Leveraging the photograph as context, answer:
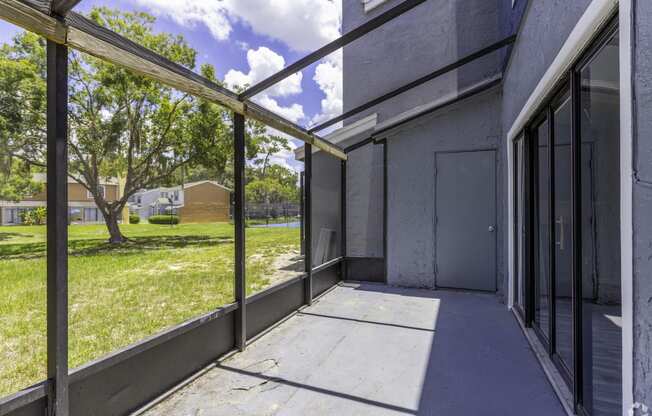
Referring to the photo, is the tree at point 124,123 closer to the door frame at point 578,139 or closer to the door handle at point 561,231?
the door frame at point 578,139

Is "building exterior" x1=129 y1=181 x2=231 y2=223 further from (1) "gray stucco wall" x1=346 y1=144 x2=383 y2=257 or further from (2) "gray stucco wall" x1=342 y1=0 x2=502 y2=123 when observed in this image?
(2) "gray stucco wall" x1=342 y1=0 x2=502 y2=123

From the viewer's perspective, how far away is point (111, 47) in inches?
76.4

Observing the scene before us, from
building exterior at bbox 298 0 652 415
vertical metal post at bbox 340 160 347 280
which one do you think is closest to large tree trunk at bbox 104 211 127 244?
building exterior at bbox 298 0 652 415

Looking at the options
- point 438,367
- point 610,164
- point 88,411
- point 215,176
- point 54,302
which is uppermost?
point 215,176

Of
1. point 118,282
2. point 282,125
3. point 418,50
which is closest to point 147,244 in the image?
point 118,282

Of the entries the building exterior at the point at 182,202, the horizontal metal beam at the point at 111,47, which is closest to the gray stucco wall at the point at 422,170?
the building exterior at the point at 182,202

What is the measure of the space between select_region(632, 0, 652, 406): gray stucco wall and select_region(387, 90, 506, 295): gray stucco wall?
4.15 m

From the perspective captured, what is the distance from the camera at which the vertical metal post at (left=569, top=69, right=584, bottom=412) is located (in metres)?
1.95

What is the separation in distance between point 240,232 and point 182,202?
→ 4.22 m

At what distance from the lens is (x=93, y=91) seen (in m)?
7.69

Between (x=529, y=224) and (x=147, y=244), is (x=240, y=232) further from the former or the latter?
(x=147, y=244)

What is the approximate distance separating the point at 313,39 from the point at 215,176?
11.9 ft

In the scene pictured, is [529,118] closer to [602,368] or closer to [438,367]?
[602,368]

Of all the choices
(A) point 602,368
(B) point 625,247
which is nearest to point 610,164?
(B) point 625,247
